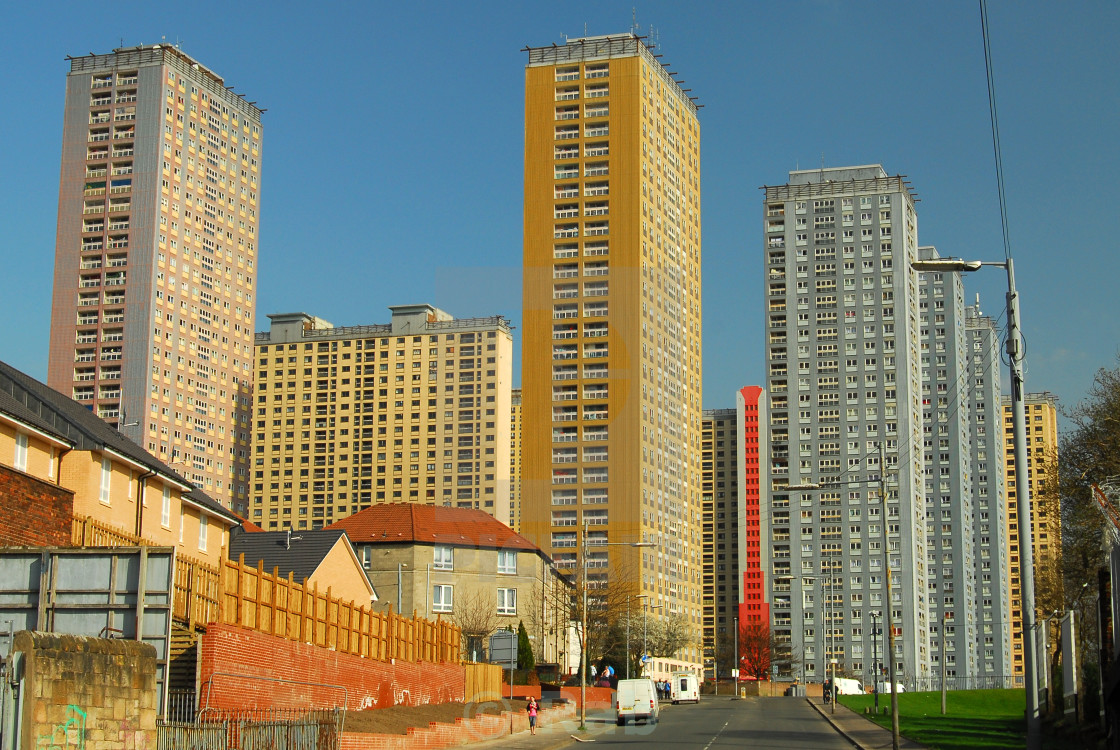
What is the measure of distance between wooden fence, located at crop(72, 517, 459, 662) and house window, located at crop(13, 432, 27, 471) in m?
2.17

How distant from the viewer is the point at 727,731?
149 feet

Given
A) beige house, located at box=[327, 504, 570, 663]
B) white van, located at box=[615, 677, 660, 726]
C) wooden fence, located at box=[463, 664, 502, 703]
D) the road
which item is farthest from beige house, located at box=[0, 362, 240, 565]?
beige house, located at box=[327, 504, 570, 663]

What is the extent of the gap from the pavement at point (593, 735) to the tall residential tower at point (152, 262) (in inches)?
3800

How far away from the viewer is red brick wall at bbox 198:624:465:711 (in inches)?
990

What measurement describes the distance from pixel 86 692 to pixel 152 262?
133686 mm

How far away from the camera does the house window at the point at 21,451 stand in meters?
30.0

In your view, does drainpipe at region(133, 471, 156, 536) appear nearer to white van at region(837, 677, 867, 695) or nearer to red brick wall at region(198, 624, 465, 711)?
red brick wall at region(198, 624, 465, 711)

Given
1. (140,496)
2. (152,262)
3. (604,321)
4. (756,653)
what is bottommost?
(756,653)

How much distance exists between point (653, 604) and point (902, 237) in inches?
2825

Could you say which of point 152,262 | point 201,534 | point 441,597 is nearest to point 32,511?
point 201,534

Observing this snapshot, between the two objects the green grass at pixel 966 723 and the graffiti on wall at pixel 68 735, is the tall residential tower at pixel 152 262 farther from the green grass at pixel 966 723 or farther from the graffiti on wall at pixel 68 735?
the graffiti on wall at pixel 68 735

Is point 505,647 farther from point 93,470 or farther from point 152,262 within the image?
point 152,262

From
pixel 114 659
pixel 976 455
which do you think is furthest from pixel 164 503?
pixel 976 455

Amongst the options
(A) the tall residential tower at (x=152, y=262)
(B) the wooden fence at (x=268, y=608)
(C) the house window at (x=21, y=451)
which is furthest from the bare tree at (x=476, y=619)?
(A) the tall residential tower at (x=152, y=262)
